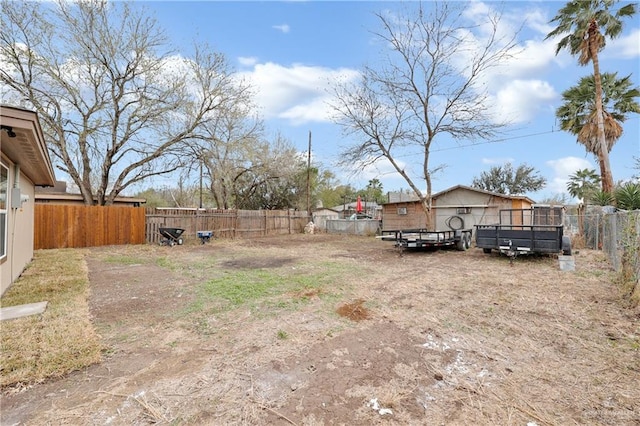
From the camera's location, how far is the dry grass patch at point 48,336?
A: 2549 mm

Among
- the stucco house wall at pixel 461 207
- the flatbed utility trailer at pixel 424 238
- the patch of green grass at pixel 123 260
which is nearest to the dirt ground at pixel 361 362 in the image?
the patch of green grass at pixel 123 260

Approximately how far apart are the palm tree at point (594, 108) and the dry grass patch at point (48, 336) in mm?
17565

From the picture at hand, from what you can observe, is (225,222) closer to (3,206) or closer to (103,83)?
(103,83)

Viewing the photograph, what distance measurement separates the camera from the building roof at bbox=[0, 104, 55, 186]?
316 cm

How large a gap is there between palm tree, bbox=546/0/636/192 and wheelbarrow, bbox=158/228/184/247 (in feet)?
58.9

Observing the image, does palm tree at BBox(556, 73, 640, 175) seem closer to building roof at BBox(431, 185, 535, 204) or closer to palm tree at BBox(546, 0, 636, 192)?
palm tree at BBox(546, 0, 636, 192)

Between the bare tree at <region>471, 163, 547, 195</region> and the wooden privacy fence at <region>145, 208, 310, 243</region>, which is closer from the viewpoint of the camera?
the wooden privacy fence at <region>145, 208, 310, 243</region>

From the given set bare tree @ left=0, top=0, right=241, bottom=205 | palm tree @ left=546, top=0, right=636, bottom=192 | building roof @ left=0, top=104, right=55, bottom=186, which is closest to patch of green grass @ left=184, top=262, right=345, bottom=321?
building roof @ left=0, top=104, right=55, bottom=186

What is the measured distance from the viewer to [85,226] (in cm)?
1158

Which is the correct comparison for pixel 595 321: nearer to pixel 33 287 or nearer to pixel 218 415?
pixel 218 415

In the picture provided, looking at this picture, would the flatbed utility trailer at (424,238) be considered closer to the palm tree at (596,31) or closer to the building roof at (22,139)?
the palm tree at (596,31)

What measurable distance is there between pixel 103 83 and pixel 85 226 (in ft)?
21.6

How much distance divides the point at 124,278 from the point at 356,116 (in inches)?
454

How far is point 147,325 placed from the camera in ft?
12.2
